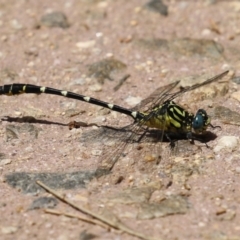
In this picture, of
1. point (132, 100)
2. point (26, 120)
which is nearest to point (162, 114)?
point (132, 100)

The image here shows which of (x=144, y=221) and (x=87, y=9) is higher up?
(x=87, y=9)

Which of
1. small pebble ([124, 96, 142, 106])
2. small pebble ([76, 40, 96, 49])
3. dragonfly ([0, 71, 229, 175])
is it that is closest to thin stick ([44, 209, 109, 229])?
dragonfly ([0, 71, 229, 175])

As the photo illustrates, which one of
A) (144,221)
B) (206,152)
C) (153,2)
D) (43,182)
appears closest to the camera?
(144,221)

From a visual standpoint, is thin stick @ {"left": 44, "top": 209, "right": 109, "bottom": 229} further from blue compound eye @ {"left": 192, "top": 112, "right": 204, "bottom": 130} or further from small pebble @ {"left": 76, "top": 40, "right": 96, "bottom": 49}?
small pebble @ {"left": 76, "top": 40, "right": 96, "bottom": 49}

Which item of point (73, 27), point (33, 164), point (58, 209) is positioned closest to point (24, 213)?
point (58, 209)

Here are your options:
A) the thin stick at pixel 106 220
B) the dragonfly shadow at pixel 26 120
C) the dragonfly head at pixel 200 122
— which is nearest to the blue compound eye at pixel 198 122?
the dragonfly head at pixel 200 122

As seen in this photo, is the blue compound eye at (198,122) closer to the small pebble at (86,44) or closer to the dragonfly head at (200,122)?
the dragonfly head at (200,122)

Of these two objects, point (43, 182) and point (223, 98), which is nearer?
point (43, 182)

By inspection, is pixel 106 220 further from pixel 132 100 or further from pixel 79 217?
pixel 132 100

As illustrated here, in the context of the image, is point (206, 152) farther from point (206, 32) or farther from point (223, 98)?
point (206, 32)
